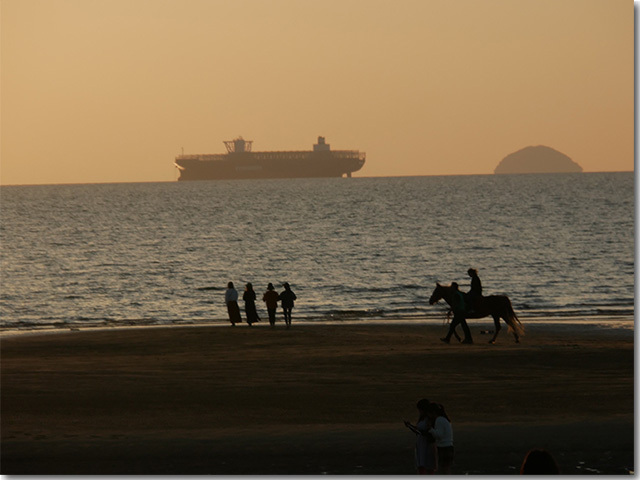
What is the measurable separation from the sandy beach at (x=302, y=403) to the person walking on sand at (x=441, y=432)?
188 centimetres

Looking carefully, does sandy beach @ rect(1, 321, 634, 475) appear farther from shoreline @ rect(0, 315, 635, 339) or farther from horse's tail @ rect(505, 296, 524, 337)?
shoreline @ rect(0, 315, 635, 339)

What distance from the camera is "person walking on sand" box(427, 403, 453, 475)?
31.8 feet

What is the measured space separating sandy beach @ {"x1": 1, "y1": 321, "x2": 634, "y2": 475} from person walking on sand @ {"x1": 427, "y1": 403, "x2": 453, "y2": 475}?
6.18 feet

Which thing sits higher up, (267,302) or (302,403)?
(267,302)

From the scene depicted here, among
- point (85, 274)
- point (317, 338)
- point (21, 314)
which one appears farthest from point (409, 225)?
point (317, 338)

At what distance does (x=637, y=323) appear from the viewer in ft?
43.1

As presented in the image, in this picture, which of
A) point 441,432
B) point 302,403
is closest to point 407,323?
point 302,403

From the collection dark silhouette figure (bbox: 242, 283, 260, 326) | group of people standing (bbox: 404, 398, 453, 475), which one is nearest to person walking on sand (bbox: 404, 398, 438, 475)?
group of people standing (bbox: 404, 398, 453, 475)

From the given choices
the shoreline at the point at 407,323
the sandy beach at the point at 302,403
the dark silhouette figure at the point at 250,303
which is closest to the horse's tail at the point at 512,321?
the sandy beach at the point at 302,403

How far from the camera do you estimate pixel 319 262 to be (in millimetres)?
60969

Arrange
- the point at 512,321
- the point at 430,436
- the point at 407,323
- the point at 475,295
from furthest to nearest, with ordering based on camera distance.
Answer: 1. the point at 407,323
2. the point at 512,321
3. the point at 475,295
4. the point at 430,436

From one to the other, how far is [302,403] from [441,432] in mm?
6299

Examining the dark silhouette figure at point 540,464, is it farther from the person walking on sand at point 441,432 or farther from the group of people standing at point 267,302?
the group of people standing at point 267,302

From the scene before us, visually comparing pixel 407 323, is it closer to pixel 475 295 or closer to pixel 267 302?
pixel 267 302
